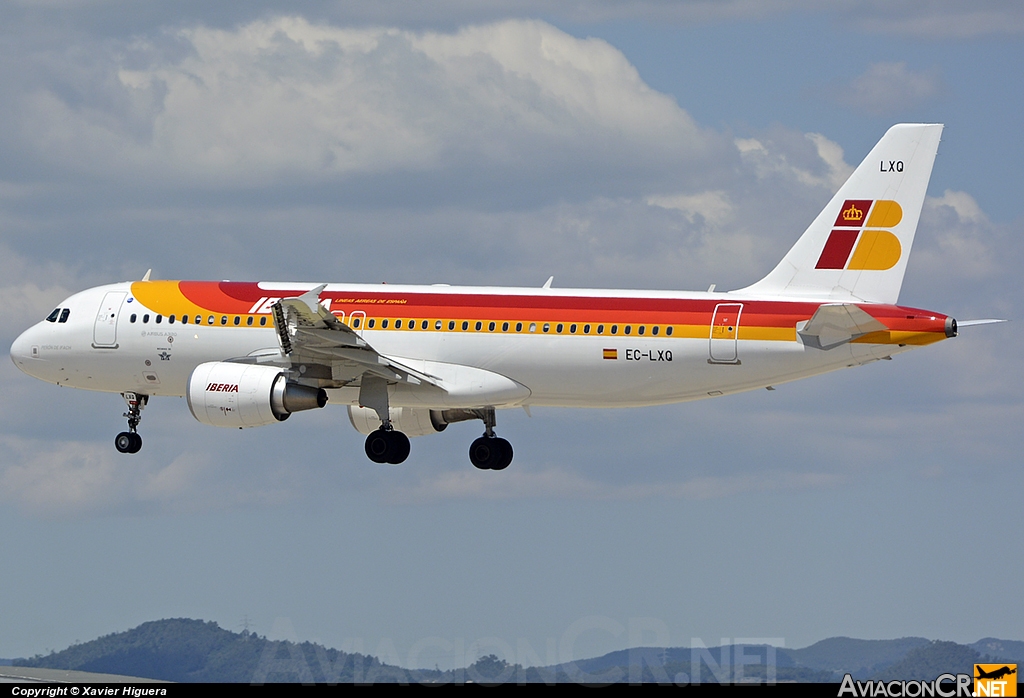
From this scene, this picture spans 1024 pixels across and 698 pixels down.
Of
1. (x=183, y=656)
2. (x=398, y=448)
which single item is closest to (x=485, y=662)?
(x=398, y=448)

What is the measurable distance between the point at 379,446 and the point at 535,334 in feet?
23.9

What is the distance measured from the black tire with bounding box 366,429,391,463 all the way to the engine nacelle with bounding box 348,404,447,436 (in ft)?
11.2

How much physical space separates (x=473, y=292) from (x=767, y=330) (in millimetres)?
10218

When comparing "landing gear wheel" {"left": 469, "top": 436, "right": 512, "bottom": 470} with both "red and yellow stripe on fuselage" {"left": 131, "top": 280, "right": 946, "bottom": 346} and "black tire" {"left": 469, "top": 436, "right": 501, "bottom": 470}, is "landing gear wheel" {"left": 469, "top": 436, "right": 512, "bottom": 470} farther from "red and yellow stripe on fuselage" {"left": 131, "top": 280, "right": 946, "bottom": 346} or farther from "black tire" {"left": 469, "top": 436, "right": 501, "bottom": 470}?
"red and yellow stripe on fuselage" {"left": 131, "top": 280, "right": 946, "bottom": 346}

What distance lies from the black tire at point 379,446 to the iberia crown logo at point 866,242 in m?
16.0

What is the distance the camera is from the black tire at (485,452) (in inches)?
2496

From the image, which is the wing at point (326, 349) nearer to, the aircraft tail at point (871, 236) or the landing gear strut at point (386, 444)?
the landing gear strut at point (386, 444)

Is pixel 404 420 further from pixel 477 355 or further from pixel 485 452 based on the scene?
pixel 477 355

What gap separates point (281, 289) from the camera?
59.2 metres

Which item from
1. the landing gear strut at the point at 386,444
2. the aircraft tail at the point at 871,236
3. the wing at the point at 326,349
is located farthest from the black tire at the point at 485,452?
the aircraft tail at the point at 871,236

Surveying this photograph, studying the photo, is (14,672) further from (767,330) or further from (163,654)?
(163,654)

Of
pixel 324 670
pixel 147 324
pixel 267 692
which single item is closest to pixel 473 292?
pixel 147 324

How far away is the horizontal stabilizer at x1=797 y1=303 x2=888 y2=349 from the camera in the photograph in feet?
175

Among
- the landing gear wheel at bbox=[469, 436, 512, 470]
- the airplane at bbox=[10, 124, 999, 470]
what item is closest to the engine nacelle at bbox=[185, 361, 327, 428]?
the airplane at bbox=[10, 124, 999, 470]
